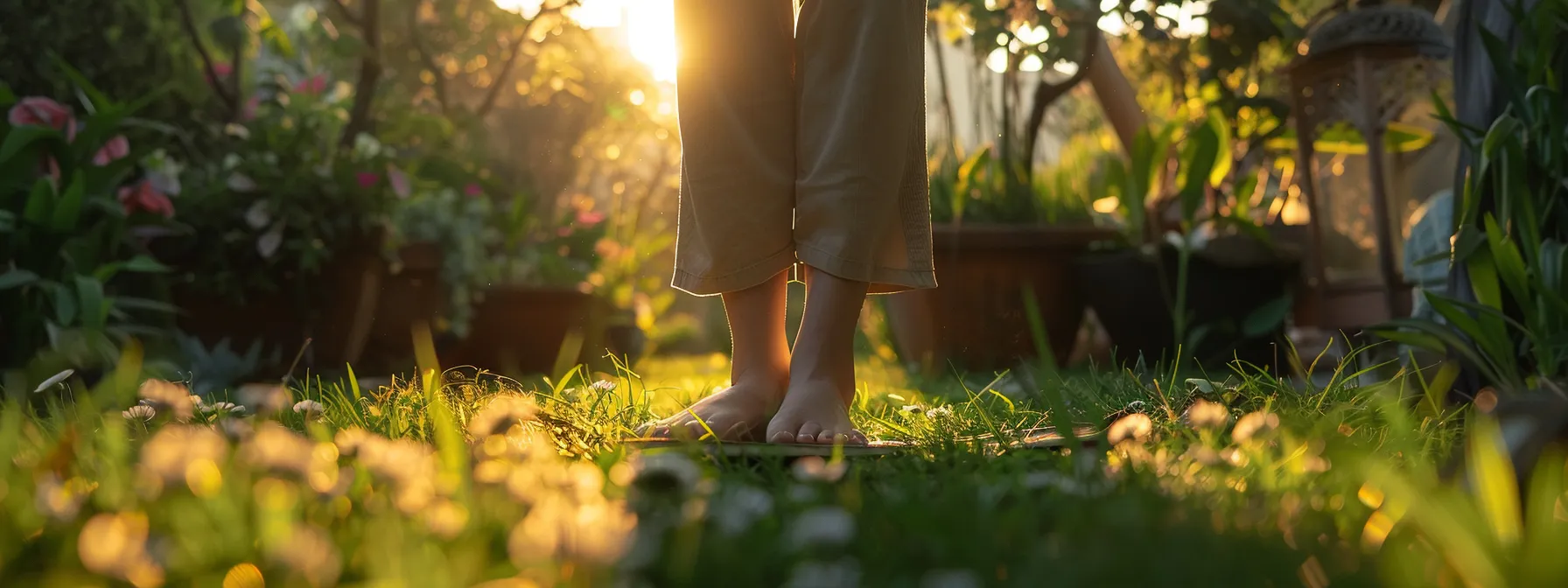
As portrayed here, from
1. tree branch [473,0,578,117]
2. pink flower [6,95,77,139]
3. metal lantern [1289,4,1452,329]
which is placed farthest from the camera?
tree branch [473,0,578,117]

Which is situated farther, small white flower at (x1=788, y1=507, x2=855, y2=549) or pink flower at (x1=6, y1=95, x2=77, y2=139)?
pink flower at (x1=6, y1=95, x2=77, y2=139)

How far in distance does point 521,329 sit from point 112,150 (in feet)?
5.63

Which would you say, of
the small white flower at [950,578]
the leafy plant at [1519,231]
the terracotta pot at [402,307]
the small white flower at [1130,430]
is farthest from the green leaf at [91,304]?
the leafy plant at [1519,231]

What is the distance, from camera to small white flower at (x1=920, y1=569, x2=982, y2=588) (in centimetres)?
57

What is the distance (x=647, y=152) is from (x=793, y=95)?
22.3 feet

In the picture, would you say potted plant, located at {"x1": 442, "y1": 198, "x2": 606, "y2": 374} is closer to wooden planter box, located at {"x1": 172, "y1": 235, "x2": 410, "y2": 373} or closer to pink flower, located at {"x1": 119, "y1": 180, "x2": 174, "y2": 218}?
wooden planter box, located at {"x1": 172, "y1": 235, "x2": 410, "y2": 373}

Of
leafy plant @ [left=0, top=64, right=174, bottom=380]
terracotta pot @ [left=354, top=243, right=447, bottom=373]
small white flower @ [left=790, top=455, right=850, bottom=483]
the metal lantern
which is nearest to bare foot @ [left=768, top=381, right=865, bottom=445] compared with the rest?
small white flower @ [left=790, top=455, right=850, bottom=483]

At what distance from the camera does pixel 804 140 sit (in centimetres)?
158

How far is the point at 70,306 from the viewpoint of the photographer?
2102 millimetres

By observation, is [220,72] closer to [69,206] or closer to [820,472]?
[69,206]

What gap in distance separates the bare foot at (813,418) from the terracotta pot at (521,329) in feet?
8.04

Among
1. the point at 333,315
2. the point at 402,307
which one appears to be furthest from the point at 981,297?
the point at 333,315

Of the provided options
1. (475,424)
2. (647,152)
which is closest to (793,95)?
(475,424)

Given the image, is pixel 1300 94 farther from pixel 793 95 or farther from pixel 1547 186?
pixel 793 95
